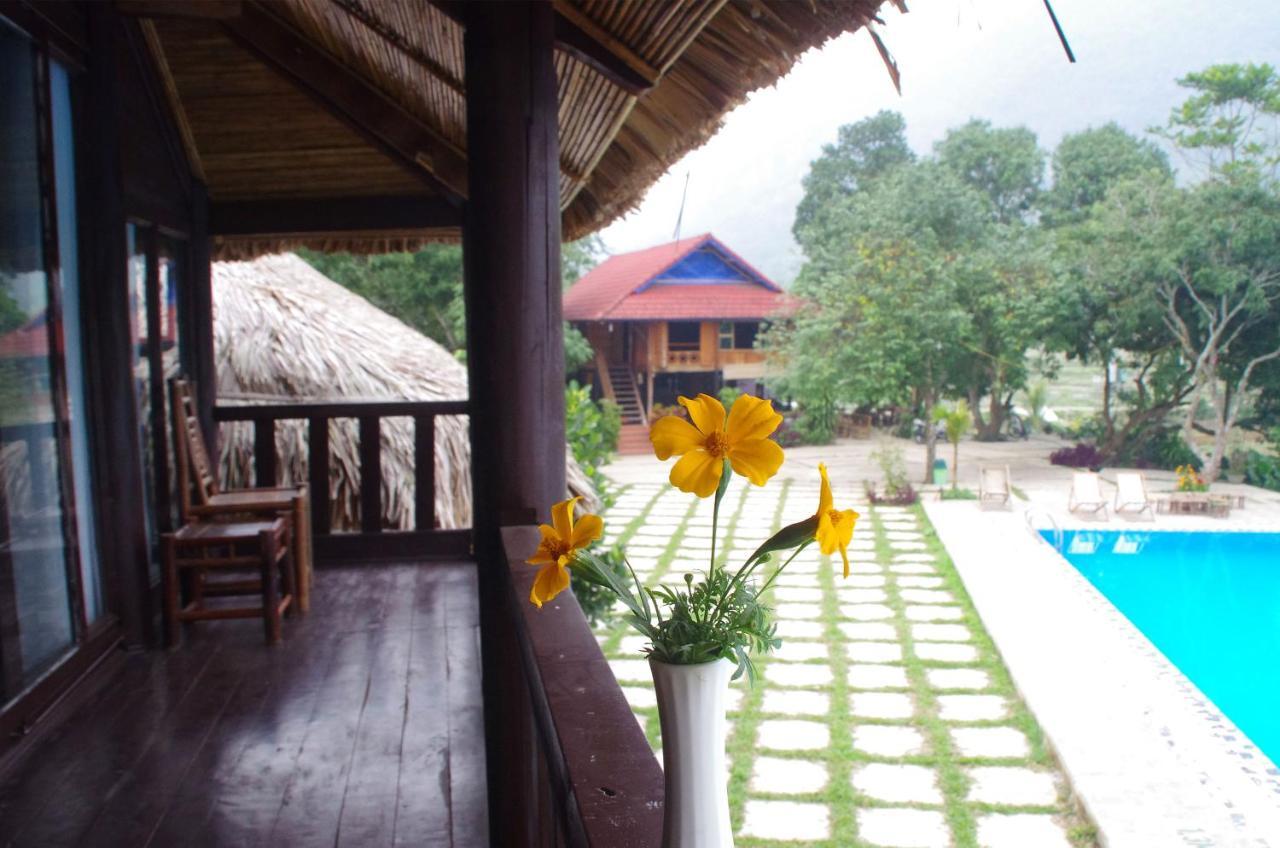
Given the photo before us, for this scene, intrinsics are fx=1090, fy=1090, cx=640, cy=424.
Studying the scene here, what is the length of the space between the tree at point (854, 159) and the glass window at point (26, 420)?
92.0 feet

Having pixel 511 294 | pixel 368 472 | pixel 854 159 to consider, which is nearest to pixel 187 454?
pixel 368 472

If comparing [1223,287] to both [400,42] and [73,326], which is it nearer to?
[400,42]

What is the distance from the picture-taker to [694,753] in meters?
0.78

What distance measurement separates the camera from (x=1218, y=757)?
4.95 m

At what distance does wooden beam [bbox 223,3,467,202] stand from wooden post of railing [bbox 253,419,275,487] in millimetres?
1214

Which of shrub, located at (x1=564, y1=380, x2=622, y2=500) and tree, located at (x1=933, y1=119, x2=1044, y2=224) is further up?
tree, located at (x1=933, y1=119, x2=1044, y2=224)

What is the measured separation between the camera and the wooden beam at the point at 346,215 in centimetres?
436

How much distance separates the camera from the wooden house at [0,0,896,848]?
192 centimetres

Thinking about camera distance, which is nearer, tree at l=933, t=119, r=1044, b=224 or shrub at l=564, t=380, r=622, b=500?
shrub at l=564, t=380, r=622, b=500

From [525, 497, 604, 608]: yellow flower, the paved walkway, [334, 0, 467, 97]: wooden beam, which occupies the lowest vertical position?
the paved walkway

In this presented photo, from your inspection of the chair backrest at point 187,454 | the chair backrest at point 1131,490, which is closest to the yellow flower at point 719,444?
the chair backrest at point 187,454

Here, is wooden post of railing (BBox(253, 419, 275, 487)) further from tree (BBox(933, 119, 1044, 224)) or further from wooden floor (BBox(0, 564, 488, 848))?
tree (BBox(933, 119, 1044, 224))

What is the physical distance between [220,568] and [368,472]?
112 cm

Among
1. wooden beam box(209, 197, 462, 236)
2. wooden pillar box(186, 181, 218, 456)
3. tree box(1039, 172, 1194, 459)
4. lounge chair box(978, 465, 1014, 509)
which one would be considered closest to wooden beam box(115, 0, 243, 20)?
wooden pillar box(186, 181, 218, 456)
